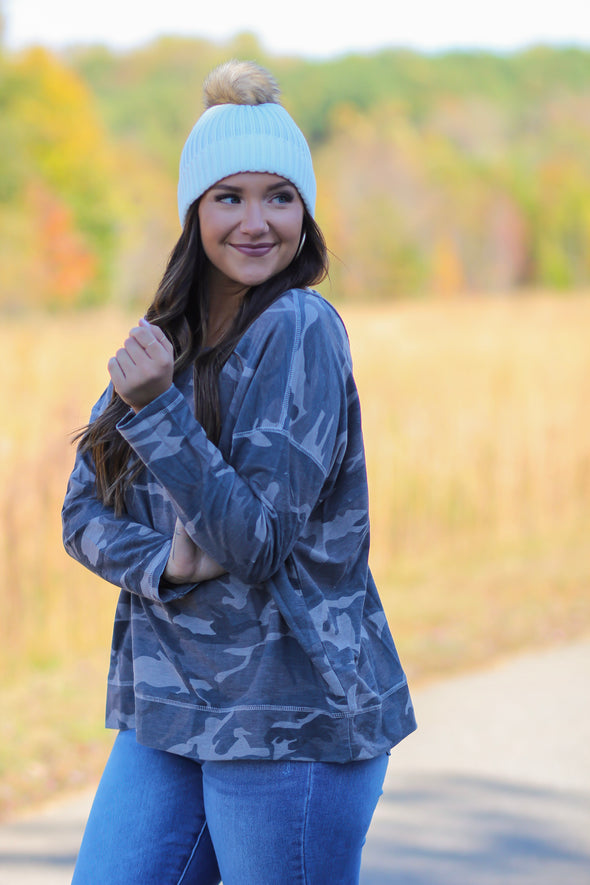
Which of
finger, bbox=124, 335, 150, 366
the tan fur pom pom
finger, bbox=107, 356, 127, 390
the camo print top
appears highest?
the tan fur pom pom

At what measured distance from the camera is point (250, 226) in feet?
5.13

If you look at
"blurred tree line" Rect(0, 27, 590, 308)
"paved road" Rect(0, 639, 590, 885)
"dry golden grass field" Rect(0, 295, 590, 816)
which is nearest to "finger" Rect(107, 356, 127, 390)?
"paved road" Rect(0, 639, 590, 885)

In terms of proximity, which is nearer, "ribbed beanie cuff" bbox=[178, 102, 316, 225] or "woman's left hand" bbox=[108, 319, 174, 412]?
"woman's left hand" bbox=[108, 319, 174, 412]

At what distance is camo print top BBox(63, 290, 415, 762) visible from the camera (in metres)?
1.37

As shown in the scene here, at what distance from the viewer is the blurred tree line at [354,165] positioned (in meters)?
38.6

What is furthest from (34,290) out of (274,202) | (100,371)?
(274,202)

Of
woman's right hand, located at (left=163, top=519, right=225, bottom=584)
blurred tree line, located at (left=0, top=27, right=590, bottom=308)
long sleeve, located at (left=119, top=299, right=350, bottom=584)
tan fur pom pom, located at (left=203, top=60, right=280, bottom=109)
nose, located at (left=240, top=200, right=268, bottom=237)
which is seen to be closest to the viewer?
long sleeve, located at (left=119, top=299, right=350, bottom=584)

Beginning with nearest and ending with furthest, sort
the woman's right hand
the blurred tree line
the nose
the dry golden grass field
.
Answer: the woman's right hand, the nose, the dry golden grass field, the blurred tree line

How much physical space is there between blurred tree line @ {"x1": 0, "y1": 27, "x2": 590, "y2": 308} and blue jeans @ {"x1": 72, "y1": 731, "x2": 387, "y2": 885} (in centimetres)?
1387

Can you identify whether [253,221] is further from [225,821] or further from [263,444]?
[225,821]

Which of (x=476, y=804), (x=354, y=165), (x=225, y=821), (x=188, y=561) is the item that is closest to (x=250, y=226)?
(x=188, y=561)

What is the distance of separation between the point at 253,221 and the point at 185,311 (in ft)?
0.60

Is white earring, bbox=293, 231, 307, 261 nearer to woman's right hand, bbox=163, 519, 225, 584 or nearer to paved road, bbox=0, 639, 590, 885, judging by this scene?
woman's right hand, bbox=163, 519, 225, 584

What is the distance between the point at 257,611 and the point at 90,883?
520 mm
